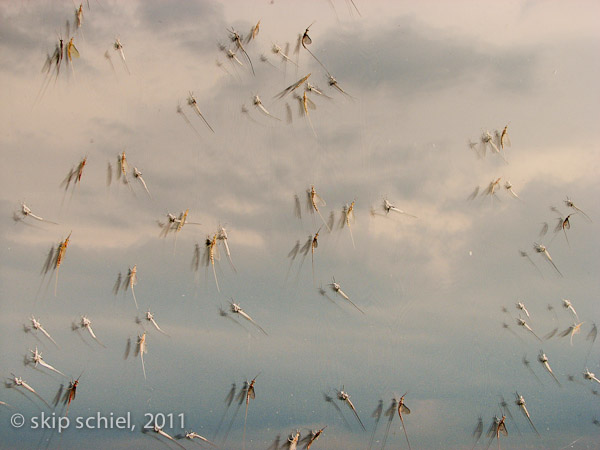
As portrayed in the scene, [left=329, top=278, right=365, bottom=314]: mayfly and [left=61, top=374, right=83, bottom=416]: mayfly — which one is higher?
[left=329, top=278, right=365, bottom=314]: mayfly

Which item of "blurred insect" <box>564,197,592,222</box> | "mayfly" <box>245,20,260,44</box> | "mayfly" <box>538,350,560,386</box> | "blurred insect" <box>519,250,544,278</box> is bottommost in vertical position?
"mayfly" <box>538,350,560,386</box>

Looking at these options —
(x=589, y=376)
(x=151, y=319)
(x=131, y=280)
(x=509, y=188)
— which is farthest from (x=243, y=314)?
(x=589, y=376)

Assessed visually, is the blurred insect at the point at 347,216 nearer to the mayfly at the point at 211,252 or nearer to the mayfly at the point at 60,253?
the mayfly at the point at 211,252

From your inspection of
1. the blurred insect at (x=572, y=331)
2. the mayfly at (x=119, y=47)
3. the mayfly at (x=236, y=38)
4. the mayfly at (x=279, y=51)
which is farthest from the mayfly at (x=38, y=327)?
the blurred insect at (x=572, y=331)

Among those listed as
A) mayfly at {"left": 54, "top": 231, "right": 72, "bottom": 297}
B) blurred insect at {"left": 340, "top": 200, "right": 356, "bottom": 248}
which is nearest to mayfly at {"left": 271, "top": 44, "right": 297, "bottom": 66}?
blurred insect at {"left": 340, "top": 200, "right": 356, "bottom": 248}

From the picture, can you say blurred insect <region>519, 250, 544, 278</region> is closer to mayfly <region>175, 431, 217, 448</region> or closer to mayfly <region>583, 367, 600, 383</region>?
mayfly <region>583, 367, 600, 383</region>

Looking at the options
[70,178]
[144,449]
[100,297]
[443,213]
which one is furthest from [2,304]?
[443,213]

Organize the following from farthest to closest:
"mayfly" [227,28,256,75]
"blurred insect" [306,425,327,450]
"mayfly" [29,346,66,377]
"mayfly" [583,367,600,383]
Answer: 1. "mayfly" [583,367,600,383]
2. "mayfly" [227,28,256,75]
3. "blurred insect" [306,425,327,450]
4. "mayfly" [29,346,66,377]

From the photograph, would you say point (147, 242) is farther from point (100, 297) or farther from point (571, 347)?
point (571, 347)
